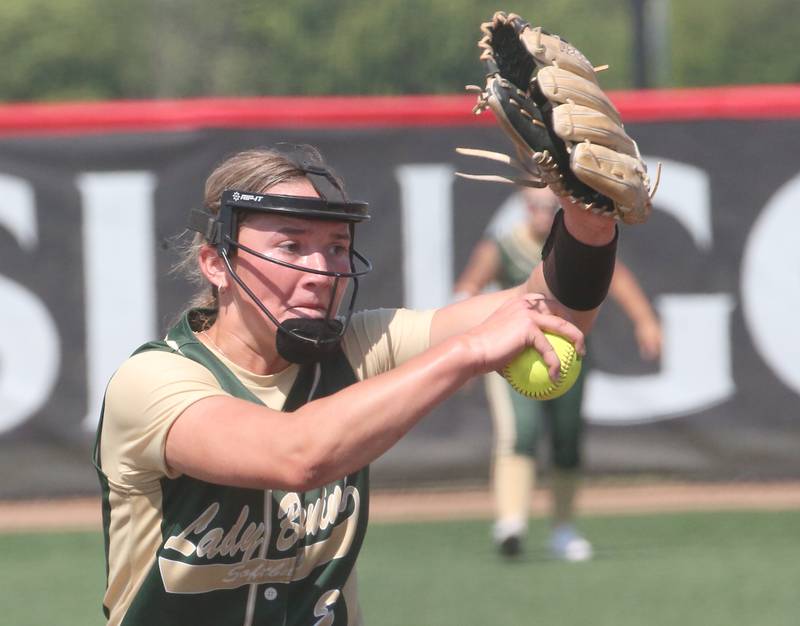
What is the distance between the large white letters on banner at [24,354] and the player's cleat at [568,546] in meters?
3.27

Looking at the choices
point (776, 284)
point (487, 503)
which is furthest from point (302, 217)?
point (776, 284)

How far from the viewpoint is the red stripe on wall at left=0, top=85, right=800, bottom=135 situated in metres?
8.65

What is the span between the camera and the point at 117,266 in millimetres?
8586

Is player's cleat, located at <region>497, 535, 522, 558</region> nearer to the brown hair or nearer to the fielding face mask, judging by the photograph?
the brown hair

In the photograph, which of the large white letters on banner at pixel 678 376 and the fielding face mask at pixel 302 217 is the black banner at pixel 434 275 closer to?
the large white letters on banner at pixel 678 376

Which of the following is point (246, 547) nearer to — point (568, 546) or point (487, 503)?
point (568, 546)

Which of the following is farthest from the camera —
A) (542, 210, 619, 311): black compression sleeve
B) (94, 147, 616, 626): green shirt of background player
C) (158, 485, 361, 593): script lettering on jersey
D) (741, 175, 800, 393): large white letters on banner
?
(741, 175, 800, 393): large white letters on banner

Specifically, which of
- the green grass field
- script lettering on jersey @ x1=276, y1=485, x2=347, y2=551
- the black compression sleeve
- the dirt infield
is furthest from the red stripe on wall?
script lettering on jersey @ x1=276, y1=485, x2=347, y2=551

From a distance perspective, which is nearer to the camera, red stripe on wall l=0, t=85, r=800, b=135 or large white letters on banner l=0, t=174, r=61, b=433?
large white letters on banner l=0, t=174, r=61, b=433

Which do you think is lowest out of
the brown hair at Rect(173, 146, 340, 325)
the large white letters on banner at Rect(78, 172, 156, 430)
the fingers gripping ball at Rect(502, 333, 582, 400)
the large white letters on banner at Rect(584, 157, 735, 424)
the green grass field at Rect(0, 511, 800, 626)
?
the green grass field at Rect(0, 511, 800, 626)

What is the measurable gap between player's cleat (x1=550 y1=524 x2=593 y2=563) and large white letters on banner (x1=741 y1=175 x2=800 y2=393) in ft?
7.17

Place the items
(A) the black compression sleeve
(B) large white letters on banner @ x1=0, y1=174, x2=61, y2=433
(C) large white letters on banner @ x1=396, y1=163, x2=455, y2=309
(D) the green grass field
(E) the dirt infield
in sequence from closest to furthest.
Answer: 1. (A) the black compression sleeve
2. (D) the green grass field
3. (E) the dirt infield
4. (B) large white letters on banner @ x1=0, y1=174, x2=61, y2=433
5. (C) large white letters on banner @ x1=396, y1=163, x2=455, y2=309

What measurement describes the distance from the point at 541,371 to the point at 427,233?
6.04 meters

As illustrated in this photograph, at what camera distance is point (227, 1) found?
47.3ft
